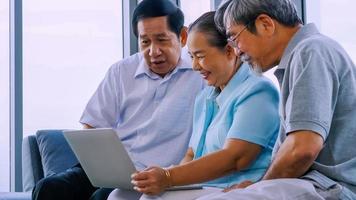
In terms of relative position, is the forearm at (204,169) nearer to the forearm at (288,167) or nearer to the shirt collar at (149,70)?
the forearm at (288,167)

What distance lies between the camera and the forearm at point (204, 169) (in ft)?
5.67

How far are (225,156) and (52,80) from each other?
A: 2777 mm

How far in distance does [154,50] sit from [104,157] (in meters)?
0.69

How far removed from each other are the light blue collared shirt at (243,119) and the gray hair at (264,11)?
11.2 inches

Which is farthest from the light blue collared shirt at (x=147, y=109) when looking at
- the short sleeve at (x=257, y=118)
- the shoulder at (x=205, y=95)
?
the short sleeve at (x=257, y=118)

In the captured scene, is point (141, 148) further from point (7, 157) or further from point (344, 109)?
point (7, 157)

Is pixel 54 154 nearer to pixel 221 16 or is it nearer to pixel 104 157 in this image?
pixel 104 157

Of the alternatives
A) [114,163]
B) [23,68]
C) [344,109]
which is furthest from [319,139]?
[23,68]

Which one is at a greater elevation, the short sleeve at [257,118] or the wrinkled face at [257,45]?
the wrinkled face at [257,45]

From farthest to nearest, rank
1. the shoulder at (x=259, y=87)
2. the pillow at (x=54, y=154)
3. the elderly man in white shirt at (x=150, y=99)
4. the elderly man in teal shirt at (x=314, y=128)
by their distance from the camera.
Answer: the pillow at (x=54, y=154)
the elderly man in white shirt at (x=150, y=99)
the shoulder at (x=259, y=87)
the elderly man in teal shirt at (x=314, y=128)

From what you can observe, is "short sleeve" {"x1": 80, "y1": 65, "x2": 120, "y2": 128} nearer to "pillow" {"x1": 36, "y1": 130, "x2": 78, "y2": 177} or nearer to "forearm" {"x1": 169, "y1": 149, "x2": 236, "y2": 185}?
"pillow" {"x1": 36, "y1": 130, "x2": 78, "y2": 177}

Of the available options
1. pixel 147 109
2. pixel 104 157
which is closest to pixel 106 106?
pixel 147 109

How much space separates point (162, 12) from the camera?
2406mm

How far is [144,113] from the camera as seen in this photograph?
242 cm
